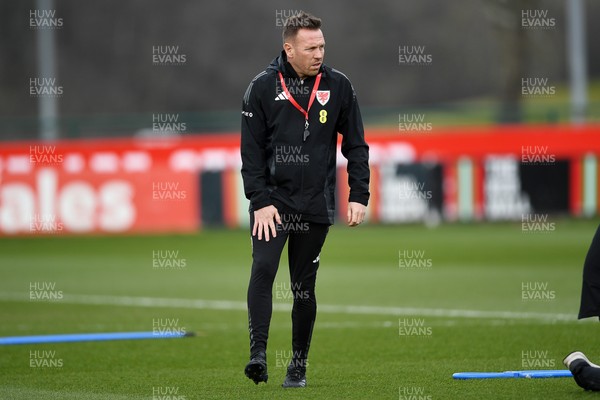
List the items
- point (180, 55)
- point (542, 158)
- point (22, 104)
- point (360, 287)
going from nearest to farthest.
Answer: point (360, 287) → point (542, 158) → point (22, 104) → point (180, 55)

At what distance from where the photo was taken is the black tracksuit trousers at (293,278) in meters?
7.77

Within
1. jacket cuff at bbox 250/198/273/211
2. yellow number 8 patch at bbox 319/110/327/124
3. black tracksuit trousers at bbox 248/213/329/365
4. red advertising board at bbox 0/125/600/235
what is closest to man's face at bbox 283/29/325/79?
yellow number 8 patch at bbox 319/110/327/124

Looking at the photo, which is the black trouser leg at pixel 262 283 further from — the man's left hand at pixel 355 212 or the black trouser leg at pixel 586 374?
the black trouser leg at pixel 586 374

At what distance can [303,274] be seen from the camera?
26.1 feet

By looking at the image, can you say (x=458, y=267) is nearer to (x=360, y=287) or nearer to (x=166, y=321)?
(x=360, y=287)

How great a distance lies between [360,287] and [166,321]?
12.2 feet

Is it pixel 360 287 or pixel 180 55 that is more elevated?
pixel 180 55

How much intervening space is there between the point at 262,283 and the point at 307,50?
4.91 ft

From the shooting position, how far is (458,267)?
17.9 metres

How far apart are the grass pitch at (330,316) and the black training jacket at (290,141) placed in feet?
4.08

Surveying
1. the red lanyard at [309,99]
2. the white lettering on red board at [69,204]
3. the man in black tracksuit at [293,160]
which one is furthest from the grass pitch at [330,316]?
the red lanyard at [309,99]

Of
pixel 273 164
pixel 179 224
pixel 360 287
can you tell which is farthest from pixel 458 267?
pixel 273 164

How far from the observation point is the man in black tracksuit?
25.5 feet

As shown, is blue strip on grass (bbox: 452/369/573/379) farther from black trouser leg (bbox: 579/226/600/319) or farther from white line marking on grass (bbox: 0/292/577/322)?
white line marking on grass (bbox: 0/292/577/322)
